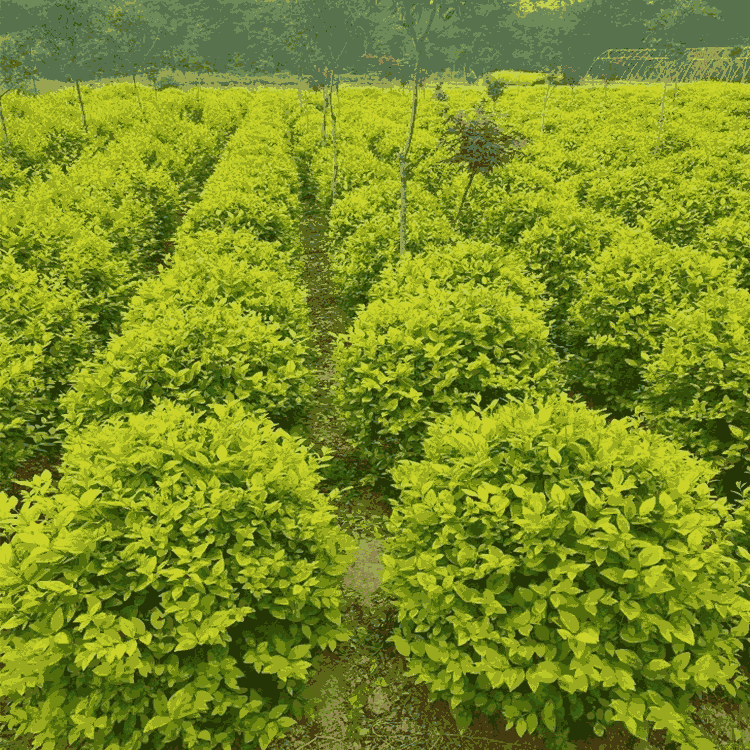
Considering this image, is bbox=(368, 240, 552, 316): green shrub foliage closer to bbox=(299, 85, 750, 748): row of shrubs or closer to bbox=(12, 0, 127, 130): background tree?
bbox=(299, 85, 750, 748): row of shrubs

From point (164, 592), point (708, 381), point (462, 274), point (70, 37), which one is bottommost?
point (164, 592)

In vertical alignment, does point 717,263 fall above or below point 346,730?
above

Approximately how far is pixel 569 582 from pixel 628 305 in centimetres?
442

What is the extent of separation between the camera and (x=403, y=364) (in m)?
4.41

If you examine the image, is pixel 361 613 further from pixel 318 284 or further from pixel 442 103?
pixel 442 103

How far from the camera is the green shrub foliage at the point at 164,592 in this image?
237cm

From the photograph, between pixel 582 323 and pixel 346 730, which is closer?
pixel 346 730

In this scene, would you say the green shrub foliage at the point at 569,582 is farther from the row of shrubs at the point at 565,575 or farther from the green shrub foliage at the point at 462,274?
the green shrub foliage at the point at 462,274

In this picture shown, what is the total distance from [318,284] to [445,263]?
438cm

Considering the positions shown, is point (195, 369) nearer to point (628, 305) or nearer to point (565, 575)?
point (565, 575)

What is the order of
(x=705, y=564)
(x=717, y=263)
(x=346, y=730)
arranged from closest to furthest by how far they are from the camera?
(x=705, y=564)
(x=346, y=730)
(x=717, y=263)

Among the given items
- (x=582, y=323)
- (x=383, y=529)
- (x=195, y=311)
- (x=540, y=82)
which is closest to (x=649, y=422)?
(x=582, y=323)

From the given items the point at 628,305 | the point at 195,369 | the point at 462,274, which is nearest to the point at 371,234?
the point at 462,274

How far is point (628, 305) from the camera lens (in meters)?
5.90
